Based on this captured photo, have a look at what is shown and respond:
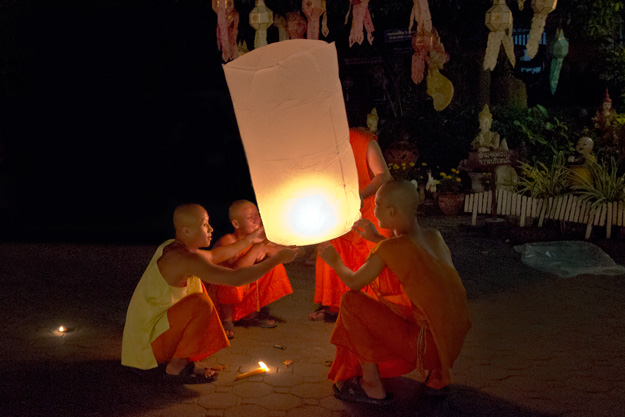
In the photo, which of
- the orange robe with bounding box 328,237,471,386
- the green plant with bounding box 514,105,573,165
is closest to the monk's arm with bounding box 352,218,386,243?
the orange robe with bounding box 328,237,471,386

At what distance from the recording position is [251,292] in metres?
4.85

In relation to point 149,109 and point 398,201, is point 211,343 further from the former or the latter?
point 149,109

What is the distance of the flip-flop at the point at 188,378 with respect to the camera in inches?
151

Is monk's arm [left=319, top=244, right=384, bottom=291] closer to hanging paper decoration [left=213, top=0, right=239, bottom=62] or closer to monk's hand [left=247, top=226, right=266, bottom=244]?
monk's hand [left=247, top=226, right=266, bottom=244]

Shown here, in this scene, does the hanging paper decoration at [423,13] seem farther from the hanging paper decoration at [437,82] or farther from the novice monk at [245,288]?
the hanging paper decoration at [437,82]

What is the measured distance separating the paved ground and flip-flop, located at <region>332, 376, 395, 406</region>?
0.05 m

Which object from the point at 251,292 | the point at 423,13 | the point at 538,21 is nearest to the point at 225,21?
the point at 423,13

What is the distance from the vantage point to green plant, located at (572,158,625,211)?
309 inches

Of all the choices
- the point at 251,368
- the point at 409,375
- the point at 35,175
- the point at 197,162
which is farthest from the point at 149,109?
the point at 409,375

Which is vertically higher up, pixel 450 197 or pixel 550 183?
pixel 550 183

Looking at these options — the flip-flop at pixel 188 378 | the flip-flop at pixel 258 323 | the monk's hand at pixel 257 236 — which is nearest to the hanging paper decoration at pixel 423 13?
the monk's hand at pixel 257 236

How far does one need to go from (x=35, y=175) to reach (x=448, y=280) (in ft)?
28.8

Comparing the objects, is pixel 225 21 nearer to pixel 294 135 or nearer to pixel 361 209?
pixel 361 209

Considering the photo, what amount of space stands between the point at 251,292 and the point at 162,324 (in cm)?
116
